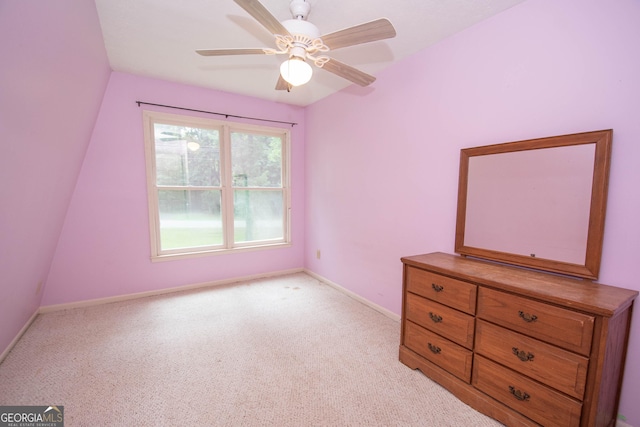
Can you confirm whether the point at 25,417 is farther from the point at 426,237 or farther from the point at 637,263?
the point at 637,263

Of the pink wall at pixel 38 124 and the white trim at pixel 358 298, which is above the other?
the pink wall at pixel 38 124

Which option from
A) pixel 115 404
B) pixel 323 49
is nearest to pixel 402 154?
pixel 323 49

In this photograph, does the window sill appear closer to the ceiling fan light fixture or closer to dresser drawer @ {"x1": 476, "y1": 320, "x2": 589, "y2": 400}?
the ceiling fan light fixture

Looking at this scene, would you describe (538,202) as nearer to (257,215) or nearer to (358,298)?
(358,298)

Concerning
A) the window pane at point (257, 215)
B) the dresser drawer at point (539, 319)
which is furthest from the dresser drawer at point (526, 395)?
the window pane at point (257, 215)

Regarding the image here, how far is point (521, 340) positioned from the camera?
4.46ft

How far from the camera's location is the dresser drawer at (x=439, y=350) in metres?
1.61

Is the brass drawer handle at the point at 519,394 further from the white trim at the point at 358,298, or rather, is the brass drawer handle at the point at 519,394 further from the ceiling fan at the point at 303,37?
the ceiling fan at the point at 303,37

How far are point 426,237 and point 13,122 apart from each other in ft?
8.99

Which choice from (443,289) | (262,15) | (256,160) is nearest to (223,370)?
(443,289)

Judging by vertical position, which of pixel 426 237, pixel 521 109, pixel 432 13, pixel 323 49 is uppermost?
pixel 432 13

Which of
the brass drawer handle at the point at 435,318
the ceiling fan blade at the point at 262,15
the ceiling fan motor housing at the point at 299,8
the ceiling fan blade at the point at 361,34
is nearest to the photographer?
the ceiling fan blade at the point at 262,15

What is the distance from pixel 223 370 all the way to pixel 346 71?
2.25 m

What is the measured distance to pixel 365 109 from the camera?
2.87 meters
